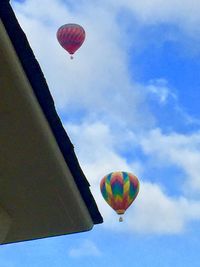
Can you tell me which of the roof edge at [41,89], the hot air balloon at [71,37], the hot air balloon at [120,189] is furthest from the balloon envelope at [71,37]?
the roof edge at [41,89]

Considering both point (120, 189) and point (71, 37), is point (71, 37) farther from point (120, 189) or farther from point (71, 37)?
point (120, 189)

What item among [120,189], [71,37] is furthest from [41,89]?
[71,37]

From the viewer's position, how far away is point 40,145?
5.05 m

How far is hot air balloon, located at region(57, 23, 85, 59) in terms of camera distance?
3544cm

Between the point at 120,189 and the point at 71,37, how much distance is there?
11.0 metres

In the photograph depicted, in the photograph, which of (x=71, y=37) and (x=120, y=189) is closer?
(x=120, y=189)

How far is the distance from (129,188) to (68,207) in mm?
25022

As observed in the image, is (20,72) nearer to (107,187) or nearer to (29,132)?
(29,132)

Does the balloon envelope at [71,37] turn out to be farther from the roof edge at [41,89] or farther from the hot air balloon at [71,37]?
the roof edge at [41,89]

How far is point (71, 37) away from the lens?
3547 centimetres

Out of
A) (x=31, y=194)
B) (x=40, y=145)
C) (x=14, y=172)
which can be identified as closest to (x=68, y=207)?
(x=31, y=194)

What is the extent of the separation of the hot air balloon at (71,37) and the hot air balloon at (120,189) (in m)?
9.22

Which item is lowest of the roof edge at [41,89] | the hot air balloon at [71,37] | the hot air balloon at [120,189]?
the roof edge at [41,89]

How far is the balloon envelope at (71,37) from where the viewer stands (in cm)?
3544
